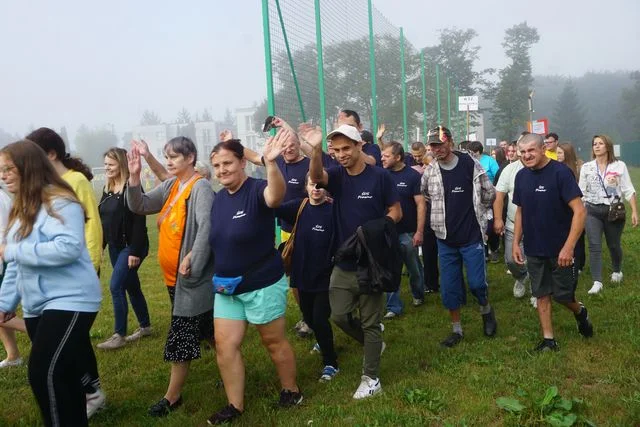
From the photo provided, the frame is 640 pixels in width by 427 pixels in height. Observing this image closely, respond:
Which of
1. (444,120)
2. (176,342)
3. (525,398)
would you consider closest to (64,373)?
(176,342)

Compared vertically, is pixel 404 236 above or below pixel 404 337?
above

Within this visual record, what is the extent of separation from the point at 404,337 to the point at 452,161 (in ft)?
5.95

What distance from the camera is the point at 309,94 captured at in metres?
7.98

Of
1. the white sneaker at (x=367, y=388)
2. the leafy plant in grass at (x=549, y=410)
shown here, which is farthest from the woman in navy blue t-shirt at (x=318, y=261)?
the leafy plant in grass at (x=549, y=410)

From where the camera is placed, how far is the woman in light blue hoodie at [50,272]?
3018 millimetres

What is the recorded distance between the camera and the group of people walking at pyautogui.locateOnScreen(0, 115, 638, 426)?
3.12 meters

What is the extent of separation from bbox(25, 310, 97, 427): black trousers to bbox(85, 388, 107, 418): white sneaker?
967 mm

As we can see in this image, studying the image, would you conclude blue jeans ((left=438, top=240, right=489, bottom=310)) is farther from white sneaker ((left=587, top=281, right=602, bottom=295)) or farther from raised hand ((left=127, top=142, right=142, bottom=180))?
raised hand ((left=127, top=142, right=142, bottom=180))

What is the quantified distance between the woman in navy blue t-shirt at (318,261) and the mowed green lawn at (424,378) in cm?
28

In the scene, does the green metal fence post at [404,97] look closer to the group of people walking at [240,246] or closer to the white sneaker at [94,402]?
the group of people walking at [240,246]

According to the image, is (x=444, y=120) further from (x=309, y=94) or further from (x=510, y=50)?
(x=510, y=50)

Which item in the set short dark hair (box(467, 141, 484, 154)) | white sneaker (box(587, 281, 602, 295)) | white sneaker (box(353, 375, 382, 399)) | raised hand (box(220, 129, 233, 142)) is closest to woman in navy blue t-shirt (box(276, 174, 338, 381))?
white sneaker (box(353, 375, 382, 399))

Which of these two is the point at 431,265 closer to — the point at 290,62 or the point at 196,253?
the point at 290,62

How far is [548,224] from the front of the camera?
4828 millimetres
